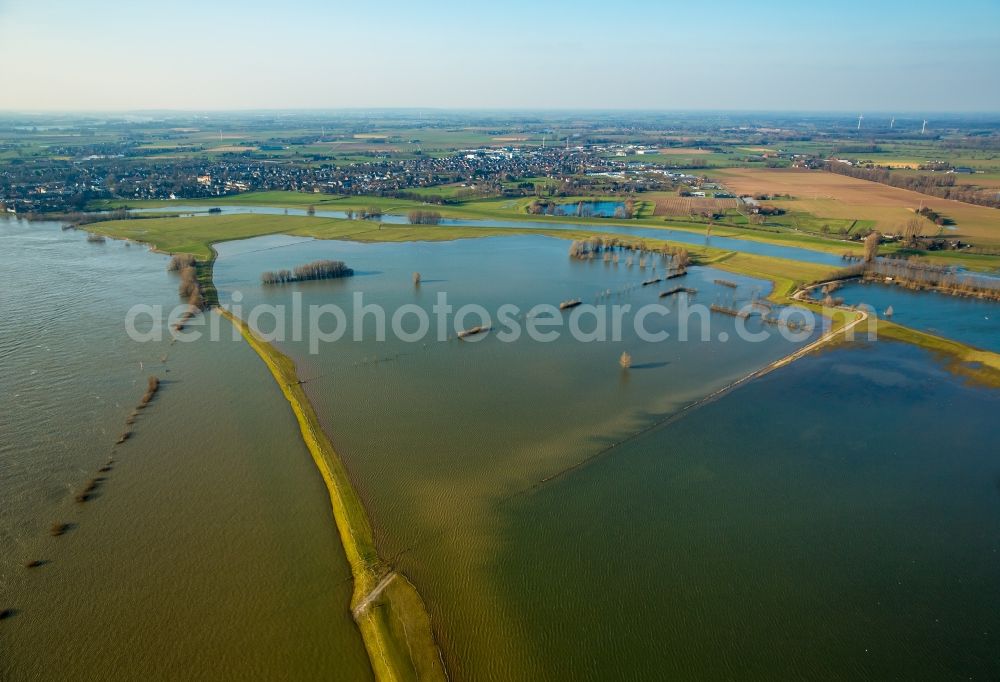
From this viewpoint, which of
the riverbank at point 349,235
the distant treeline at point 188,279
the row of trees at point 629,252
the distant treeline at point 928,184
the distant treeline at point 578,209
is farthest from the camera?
the distant treeline at point 928,184

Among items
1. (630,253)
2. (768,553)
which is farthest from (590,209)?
(768,553)

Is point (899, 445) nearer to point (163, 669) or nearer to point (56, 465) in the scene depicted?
point (163, 669)

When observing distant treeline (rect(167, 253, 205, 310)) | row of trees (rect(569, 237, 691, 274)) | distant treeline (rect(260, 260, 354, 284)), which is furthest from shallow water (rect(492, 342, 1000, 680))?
distant treeline (rect(260, 260, 354, 284))

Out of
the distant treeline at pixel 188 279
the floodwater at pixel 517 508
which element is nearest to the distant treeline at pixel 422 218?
the distant treeline at pixel 188 279

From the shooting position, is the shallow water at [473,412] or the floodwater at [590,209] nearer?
the shallow water at [473,412]

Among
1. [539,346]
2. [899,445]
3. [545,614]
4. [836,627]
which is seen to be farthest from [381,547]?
[899,445]

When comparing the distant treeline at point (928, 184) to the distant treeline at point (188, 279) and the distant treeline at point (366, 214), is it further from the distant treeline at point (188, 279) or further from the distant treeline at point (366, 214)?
the distant treeline at point (188, 279)

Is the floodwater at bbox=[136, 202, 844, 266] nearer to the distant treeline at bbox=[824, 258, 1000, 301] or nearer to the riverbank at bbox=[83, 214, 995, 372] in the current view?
the riverbank at bbox=[83, 214, 995, 372]

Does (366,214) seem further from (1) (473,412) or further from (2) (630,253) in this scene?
(1) (473,412)
